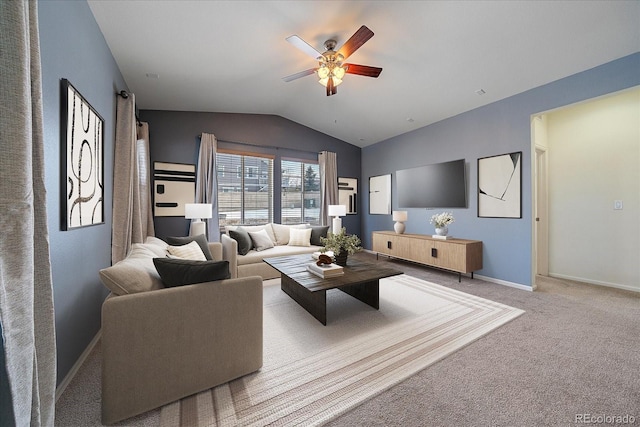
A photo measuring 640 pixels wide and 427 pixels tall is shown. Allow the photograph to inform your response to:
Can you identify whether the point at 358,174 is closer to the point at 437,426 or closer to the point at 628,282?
the point at 628,282

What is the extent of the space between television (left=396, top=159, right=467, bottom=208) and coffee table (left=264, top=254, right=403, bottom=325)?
91.0 inches

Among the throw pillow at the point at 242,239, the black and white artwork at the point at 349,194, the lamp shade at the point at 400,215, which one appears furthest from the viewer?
the black and white artwork at the point at 349,194

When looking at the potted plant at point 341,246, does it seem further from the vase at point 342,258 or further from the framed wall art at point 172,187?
the framed wall art at point 172,187

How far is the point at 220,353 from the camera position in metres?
1.51

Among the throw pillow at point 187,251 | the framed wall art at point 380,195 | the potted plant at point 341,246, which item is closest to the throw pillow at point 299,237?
the potted plant at point 341,246

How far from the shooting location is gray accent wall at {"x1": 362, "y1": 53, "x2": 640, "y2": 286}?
2.77 m

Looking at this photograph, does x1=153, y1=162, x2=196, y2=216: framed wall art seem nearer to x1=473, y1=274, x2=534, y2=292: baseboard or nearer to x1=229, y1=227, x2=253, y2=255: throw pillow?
x1=229, y1=227, x2=253, y2=255: throw pillow

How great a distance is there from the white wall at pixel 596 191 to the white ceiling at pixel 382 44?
4.00 feet

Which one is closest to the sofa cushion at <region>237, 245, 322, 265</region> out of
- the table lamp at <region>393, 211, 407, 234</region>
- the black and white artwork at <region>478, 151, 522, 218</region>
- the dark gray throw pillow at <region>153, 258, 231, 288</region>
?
the table lamp at <region>393, 211, 407, 234</region>

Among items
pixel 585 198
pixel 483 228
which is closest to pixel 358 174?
pixel 483 228

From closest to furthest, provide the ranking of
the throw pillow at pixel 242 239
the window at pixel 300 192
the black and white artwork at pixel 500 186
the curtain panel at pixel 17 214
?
the curtain panel at pixel 17 214 < the black and white artwork at pixel 500 186 < the throw pillow at pixel 242 239 < the window at pixel 300 192

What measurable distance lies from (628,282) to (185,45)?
6.14 m

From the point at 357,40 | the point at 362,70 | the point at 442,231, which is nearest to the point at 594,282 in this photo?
the point at 442,231

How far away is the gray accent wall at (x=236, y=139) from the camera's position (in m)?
4.25
